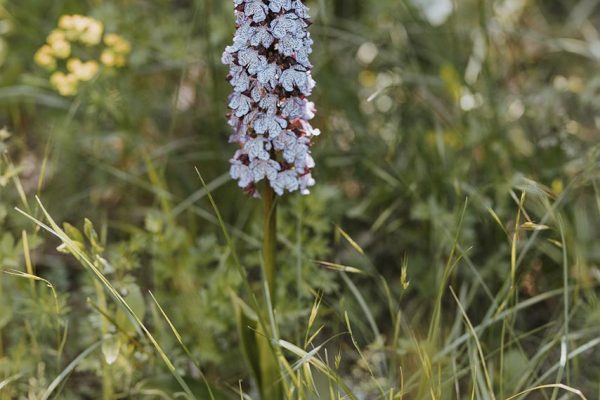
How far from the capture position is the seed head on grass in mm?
1701

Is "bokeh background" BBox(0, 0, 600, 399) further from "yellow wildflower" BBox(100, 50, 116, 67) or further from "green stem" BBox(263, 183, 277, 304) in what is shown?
"green stem" BBox(263, 183, 277, 304)

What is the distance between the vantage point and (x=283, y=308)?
2252mm

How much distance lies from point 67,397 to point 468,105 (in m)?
1.80

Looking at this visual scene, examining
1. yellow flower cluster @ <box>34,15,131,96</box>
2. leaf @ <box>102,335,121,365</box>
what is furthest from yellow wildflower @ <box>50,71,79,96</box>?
leaf @ <box>102,335,121,365</box>

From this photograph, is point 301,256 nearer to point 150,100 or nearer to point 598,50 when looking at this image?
point 150,100

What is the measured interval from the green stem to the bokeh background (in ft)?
0.54

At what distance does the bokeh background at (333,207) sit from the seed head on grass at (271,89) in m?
0.43

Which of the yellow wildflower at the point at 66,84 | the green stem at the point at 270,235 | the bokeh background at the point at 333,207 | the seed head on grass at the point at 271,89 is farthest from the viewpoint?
the yellow wildflower at the point at 66,84

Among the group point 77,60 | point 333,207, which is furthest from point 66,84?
point 333,207

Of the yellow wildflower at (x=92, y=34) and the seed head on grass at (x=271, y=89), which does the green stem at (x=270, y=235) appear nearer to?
the seed head on grass at (x=271, y=89)

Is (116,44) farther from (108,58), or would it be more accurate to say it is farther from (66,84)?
(66,84)

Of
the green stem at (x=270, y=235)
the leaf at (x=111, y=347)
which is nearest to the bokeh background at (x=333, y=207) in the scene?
the leaf at (x=111, y=347)

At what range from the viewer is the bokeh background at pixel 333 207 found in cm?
222

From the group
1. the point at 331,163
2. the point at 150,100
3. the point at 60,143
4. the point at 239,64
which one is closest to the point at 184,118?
the point at 150,100
